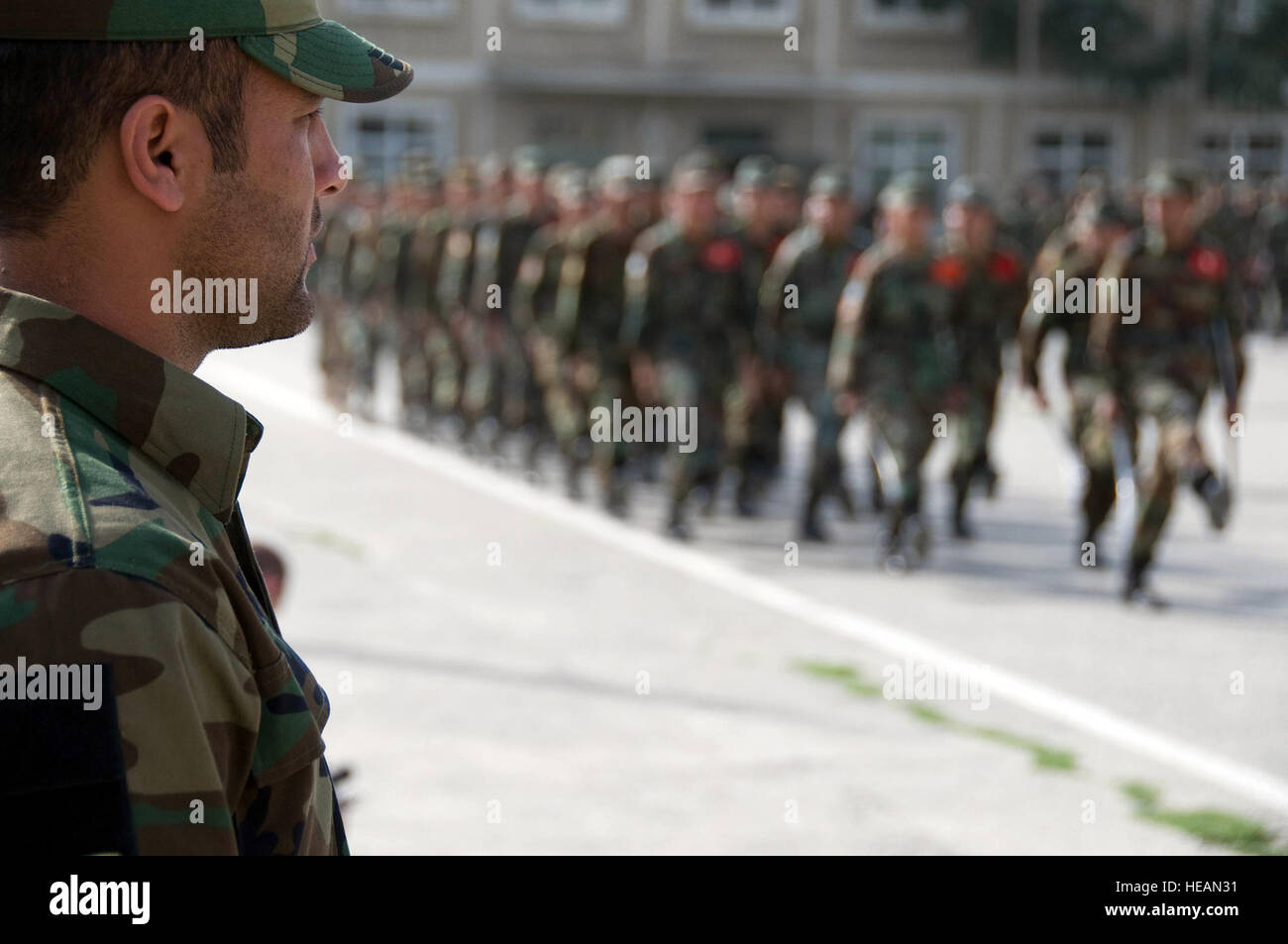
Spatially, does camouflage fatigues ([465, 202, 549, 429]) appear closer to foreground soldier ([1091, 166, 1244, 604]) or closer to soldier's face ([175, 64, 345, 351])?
foreground soldier ([1091, 166, 1244, 604])

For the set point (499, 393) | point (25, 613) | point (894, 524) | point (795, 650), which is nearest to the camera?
point (25, 613)

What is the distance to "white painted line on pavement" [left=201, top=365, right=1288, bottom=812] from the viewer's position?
20.1 feet

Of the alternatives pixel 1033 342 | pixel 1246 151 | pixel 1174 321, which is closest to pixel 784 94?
pixel 1246 151

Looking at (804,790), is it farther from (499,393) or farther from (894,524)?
(499,393)

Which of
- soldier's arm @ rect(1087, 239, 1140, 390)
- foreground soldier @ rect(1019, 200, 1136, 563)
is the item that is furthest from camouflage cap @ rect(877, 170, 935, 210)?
soldier's arm @ rect(1087, 239, 1140, 390)

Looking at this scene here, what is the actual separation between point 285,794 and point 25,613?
0.93 feet

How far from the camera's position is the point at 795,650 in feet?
25.8

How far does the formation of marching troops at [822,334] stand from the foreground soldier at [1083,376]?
14mm

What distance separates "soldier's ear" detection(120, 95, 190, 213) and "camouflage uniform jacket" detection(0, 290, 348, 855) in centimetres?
12

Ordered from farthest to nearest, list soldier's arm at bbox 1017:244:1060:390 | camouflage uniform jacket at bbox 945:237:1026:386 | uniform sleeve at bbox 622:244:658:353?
uniform sleeve at bbox 622:244:658:353
camouflage uniform jacket at bbox 945:237:1026:386
soldier's arm at bbox 1017:244:1060:390

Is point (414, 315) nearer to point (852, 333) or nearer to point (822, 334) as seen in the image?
point (822, 334)

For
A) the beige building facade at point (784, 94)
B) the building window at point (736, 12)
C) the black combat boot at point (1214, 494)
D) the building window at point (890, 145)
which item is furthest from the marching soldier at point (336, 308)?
the building window at point (890, 145)

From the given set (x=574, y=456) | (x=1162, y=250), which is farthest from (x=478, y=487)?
(x=1162, y=250)
